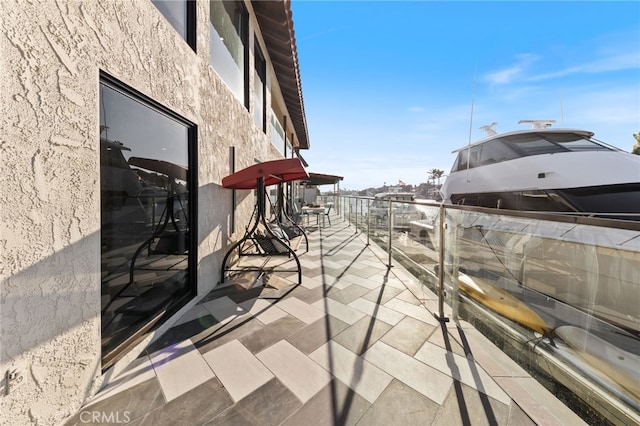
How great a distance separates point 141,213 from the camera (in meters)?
2.16

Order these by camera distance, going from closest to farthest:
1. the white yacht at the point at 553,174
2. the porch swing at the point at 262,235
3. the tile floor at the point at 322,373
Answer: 1. the tile floor at the point at 322,373
2. the porch swing at the point at 262,235
3. the white yacht at the point at 553,174

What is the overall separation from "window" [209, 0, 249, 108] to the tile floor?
3642 millimetres

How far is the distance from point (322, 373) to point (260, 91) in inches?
246

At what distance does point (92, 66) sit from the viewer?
148 centimetres

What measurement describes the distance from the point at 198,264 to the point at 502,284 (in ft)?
11.9

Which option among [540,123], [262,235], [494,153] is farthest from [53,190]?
[540,123]

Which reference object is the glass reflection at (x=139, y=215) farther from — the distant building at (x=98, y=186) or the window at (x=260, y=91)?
the window at (x=260, y=91)

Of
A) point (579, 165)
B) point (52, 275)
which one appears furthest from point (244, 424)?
point (579, 165)

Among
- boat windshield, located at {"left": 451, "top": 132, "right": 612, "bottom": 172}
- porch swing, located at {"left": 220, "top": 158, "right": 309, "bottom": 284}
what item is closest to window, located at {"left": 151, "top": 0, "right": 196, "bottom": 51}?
porch swing, located at {"left": 220, "top": 158, "right": 309, "bottom": 284}

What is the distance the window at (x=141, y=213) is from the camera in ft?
5.65

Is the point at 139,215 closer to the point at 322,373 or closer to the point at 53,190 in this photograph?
the point at 53,190

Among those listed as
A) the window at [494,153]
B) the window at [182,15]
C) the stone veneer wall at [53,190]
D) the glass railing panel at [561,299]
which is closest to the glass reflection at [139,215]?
the stone veneer wall at [53,190]

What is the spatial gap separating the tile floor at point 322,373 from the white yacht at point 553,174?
4900mm

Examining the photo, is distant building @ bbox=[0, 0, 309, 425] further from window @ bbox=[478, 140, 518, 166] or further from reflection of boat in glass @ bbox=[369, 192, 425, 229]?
window @ bbox=[478, 140, 518, 166]
